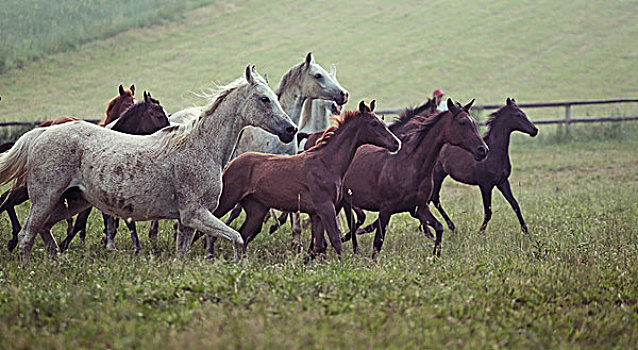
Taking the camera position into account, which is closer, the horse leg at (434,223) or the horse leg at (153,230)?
the horse leg at (434,223)

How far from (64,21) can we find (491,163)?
3143 centimetres

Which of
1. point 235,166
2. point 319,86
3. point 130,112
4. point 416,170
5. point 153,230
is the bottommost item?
point 153,230

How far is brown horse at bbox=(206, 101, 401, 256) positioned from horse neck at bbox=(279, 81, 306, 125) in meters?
1.78

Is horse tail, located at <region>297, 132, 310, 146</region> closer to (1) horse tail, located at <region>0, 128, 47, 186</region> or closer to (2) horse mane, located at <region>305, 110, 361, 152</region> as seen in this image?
(2) horse mane, located at <region>305, 110, 361, 152</region>

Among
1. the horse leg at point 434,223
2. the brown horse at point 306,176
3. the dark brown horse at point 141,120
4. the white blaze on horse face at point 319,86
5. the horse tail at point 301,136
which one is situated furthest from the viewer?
the horse tail at point 301,136

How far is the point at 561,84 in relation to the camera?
106 feet

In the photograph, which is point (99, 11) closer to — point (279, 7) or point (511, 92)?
point (279, 7)

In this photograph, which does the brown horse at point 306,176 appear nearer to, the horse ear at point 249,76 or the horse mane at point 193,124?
the horse mane at point 193,124

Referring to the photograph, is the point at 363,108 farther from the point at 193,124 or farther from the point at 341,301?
the point at 341,301

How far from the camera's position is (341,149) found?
740cm

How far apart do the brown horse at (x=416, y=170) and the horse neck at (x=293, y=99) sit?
5.42 ft

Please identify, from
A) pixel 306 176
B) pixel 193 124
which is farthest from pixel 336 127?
pixel 193 124

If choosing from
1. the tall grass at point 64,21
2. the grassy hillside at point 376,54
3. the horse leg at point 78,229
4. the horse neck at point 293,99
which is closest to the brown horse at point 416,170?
the horse neck at point 293,99

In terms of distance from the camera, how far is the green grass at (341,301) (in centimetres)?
413
